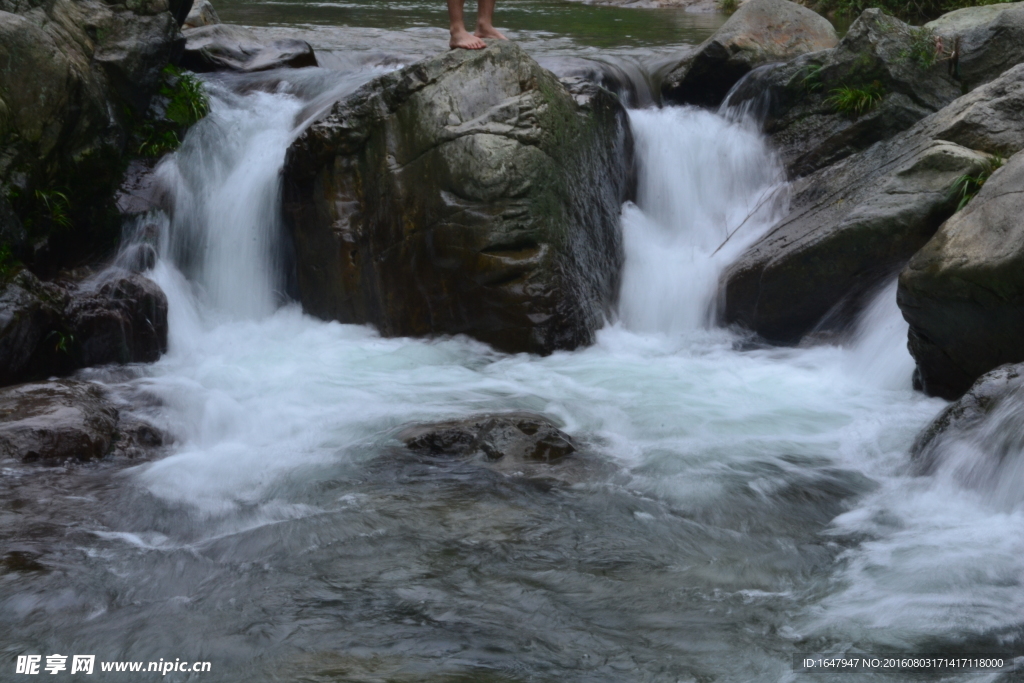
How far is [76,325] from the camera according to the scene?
607cm

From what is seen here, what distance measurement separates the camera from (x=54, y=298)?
6.03 m

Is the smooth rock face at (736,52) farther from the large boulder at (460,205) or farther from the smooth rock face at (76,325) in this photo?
the smooth rock face at (76,325)

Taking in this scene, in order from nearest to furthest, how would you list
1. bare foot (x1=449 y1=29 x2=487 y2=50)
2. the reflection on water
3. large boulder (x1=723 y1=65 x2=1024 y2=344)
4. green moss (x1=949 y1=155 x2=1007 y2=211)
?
green moss (x1=949 y1=155 x2=1007 y2=211) → large boulder (x1=723 y1=65 x2=1024 y2=344) → bare foot (x1=449 y1=29 x2=487 y2=50) → the reflection on water

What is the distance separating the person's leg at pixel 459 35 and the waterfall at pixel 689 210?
6.26 ft

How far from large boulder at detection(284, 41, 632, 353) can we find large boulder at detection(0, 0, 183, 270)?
1.45m

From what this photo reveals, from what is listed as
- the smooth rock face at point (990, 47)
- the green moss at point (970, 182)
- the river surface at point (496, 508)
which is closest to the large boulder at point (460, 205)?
the river surface at point (496, 508)

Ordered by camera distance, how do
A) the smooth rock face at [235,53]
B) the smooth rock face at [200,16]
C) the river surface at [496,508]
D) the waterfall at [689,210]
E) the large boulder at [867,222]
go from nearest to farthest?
the river surface at [496,508] → the large boulder at [867,222] → the waterfall at [689,210] → the smooth rock face at [235,53] → the smooth rock face at [200,16]

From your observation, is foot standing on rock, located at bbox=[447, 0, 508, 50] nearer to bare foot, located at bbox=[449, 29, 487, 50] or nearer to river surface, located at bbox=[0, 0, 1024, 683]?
bare foot, located at bbox=[449, 29, 487, 50]

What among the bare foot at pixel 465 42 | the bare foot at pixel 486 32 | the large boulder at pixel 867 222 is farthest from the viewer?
the bare foot at pixel 486 32

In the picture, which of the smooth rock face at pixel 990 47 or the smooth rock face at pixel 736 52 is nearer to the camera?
the smooth rock face at pixel 990 47

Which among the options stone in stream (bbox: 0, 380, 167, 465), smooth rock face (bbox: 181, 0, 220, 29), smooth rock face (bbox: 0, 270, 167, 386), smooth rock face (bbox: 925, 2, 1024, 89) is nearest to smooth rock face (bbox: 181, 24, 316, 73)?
smooth rock face (bbox: 181, 0, 220, 29)

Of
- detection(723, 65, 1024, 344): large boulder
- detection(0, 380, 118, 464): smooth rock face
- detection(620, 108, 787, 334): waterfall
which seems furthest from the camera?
detection(620, 108, 787, 334): waterfall

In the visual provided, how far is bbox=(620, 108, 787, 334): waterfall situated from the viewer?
724 centimetres

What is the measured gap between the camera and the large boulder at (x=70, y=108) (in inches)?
250
